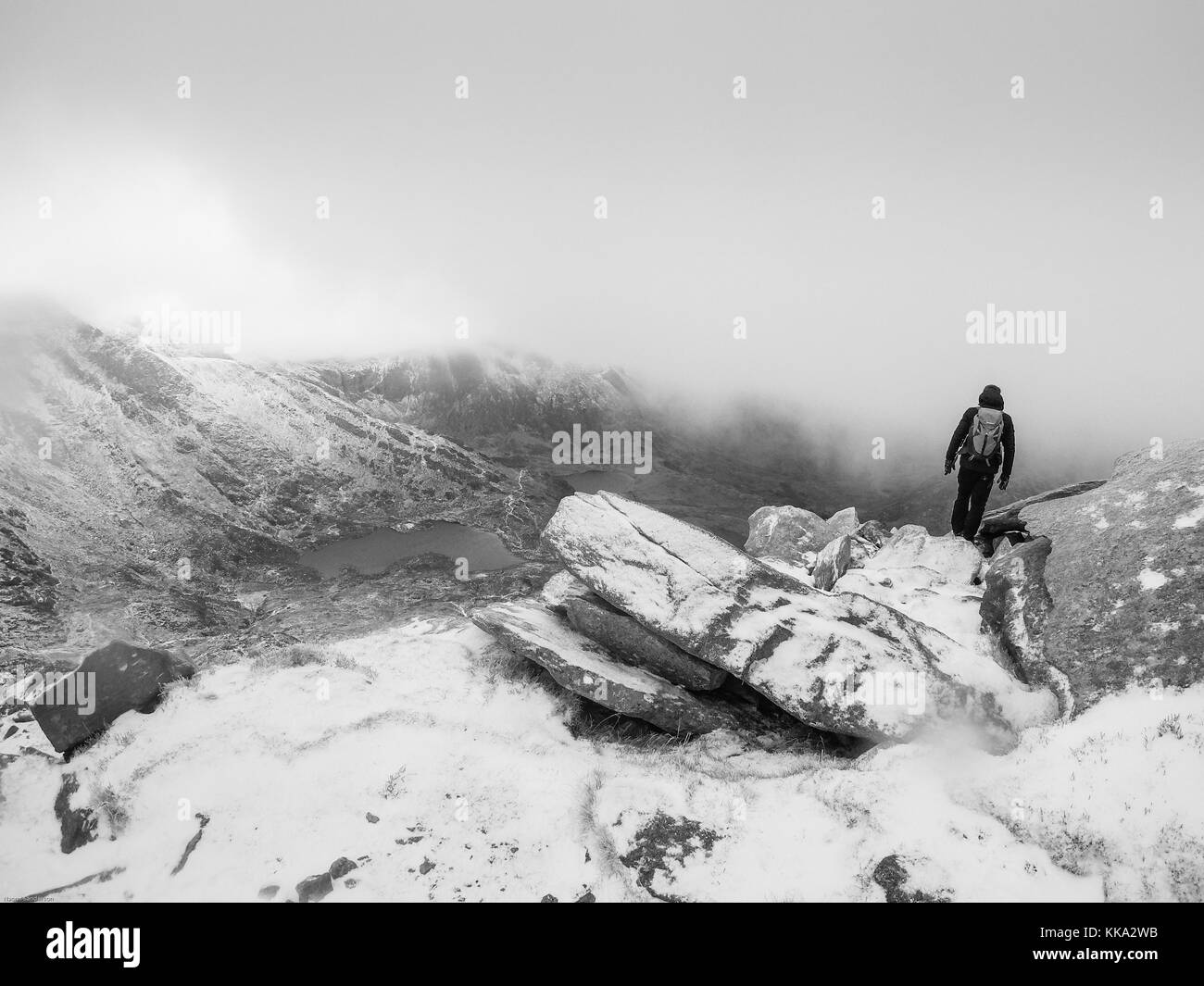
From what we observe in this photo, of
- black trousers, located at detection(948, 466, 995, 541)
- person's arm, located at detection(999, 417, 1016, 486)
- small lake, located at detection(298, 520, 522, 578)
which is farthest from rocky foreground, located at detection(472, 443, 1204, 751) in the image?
small lake, located at detection(298, 520, 522, 578)

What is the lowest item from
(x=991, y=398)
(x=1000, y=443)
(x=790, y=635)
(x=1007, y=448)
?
(x=790, y=635)

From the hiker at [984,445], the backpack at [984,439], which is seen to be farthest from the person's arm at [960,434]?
the backpack at [984,439]

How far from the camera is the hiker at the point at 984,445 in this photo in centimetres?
1509

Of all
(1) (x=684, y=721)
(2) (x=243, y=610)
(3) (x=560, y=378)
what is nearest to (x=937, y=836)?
(1) (x=684, y=721)

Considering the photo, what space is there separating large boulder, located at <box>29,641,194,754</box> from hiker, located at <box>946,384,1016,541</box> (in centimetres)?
1970

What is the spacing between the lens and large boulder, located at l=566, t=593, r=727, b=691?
13.4m

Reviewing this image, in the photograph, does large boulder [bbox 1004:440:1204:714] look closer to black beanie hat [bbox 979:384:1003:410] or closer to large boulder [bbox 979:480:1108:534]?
black beanie hat [bbox 979:384:1003:410]

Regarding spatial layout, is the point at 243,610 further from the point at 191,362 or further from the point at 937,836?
the point at 191,362

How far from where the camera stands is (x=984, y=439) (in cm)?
1527

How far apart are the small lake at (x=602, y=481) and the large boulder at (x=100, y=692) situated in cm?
9929

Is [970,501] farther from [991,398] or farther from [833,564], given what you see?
[833,564]

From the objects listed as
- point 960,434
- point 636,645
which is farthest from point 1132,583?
point 636,645

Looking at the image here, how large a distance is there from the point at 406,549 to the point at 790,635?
52.1 meters
